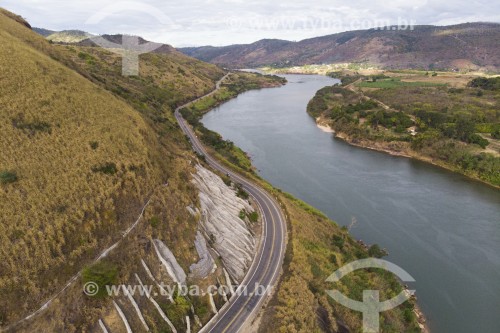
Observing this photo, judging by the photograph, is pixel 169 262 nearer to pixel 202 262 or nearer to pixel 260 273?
pixel 202 262

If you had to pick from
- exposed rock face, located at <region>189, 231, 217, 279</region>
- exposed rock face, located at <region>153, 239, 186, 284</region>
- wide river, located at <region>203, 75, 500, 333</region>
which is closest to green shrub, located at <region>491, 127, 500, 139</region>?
wide river, located at <region>203, 75, 500, 333</region>

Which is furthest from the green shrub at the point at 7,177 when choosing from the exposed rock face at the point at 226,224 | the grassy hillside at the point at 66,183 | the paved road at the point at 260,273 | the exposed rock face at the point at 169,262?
the paved road at the point at 260,273

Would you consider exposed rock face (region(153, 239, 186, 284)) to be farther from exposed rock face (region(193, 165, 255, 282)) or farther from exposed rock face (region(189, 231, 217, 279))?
exposed rock face (region(193, 165, 255, 282))

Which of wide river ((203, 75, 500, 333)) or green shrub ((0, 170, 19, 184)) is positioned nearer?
green shrub ((0, 170, 19, 184))

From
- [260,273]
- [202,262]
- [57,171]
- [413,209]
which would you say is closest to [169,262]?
[202,262]

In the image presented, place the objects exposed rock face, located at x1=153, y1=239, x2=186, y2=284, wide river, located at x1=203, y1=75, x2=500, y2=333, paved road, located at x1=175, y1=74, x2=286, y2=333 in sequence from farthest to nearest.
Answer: wide river, located at x1=203, y1=75, x2=500, y2=333 < exposed rock face, located at x1=153, y1=239, x2=186, y2=284 < paved road, located at x1=175, y1=74, x2=286, y2=333

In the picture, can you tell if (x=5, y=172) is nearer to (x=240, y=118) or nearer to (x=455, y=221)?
(x=455, y=221)

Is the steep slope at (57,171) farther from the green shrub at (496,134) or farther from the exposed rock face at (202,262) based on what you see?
the green shrub at (496,134)
